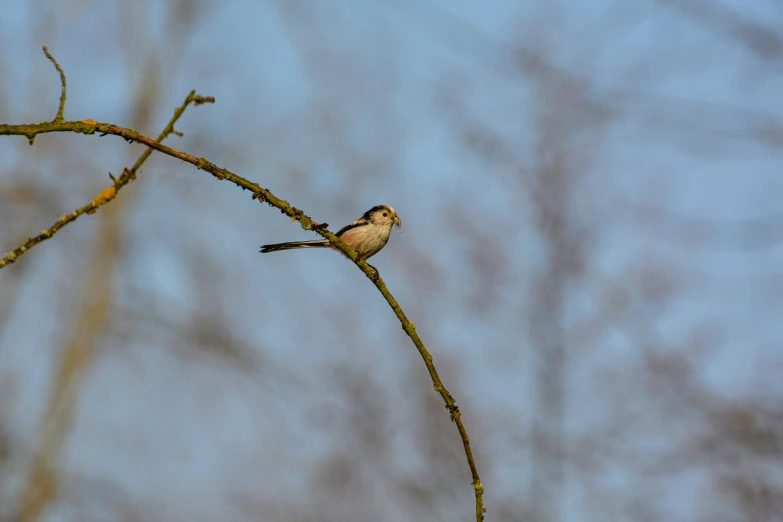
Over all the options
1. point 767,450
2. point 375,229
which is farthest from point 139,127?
point 767,450

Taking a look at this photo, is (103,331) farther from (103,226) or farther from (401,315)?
(401,315)

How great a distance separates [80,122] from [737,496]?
30.5ft

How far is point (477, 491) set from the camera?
2025mm

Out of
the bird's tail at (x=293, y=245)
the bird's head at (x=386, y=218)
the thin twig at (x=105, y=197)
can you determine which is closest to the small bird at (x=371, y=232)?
the bird's head at (x=386, y=218)

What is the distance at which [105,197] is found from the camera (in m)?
1.80

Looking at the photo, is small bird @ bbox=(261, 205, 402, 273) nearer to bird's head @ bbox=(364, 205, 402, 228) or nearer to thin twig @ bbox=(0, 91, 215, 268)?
bird's head @ bbox=(364, 205, 402, 228)

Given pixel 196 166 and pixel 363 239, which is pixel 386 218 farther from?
pixel 196 166

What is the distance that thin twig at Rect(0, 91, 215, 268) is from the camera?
1.64 m

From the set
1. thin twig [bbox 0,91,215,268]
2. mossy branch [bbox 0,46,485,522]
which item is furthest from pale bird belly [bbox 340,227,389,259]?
thin twig [bbox 0,91,215,268]

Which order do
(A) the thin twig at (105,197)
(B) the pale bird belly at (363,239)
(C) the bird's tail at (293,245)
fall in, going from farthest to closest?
(B) the pale bird belly at (363,239) < (C) the bird's tail at (293,245) < (A) the thin twig at (105,197)

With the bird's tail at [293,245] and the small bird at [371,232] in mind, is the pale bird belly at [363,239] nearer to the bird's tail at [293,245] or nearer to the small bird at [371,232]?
the small bird at [371,232]

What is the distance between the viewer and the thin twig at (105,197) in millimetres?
1641

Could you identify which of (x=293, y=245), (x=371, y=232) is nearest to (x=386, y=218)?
(x=371, y=232)

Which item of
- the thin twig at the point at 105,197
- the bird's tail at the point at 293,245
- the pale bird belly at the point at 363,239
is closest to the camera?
the thin twig at the point at 105,197
